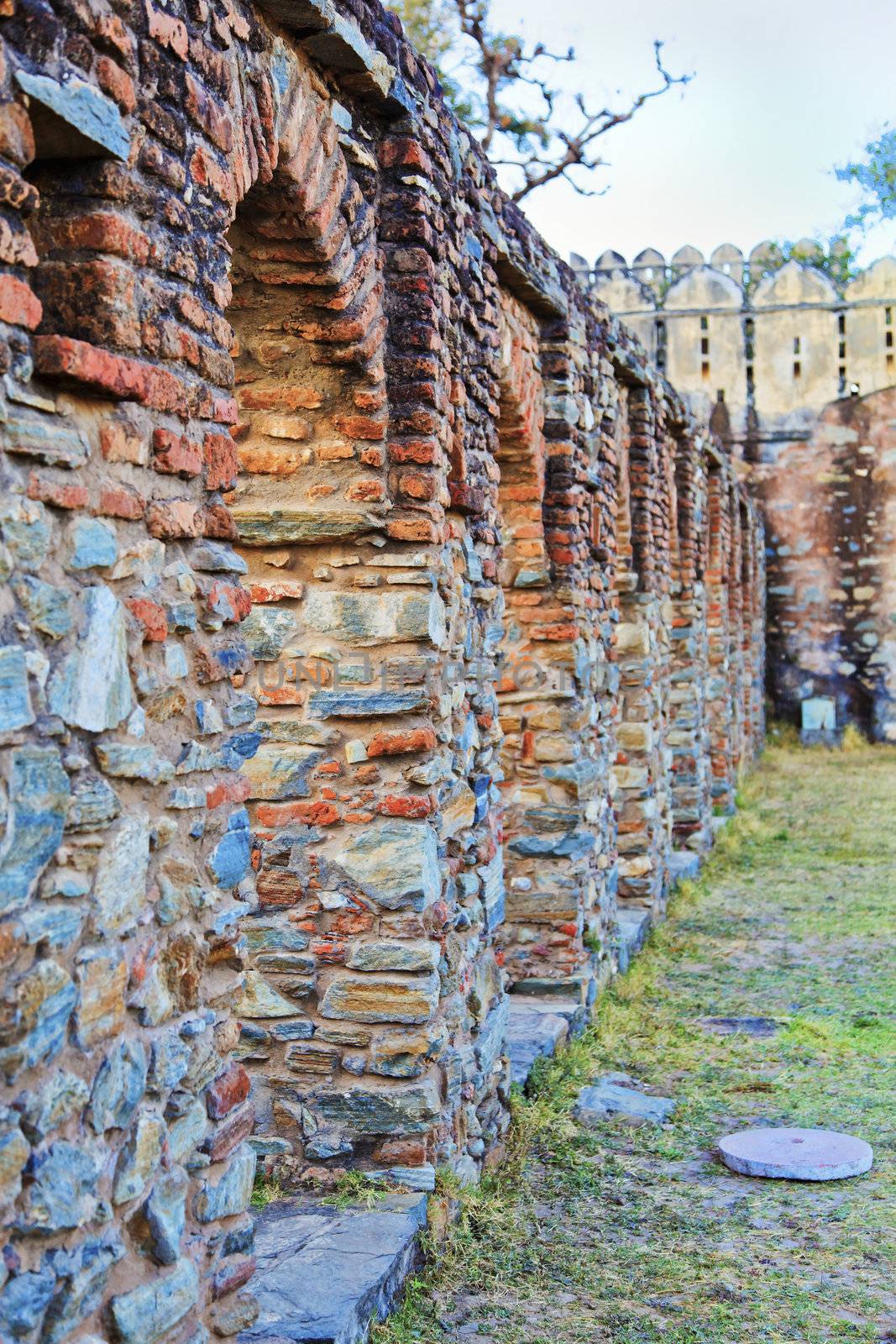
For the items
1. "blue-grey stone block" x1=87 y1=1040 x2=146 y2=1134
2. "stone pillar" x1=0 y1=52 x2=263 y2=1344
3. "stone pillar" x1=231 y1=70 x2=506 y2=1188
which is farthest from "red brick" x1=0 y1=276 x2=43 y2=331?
"stone pillar" x1=231 y1=70 x2=506 y2=1188

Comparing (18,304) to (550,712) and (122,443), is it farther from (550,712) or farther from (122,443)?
(550,712)

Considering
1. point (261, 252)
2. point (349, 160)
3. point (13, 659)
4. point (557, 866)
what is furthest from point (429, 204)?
point (557, 866)

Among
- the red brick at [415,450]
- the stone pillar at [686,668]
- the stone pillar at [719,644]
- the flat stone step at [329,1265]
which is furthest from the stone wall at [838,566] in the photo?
the flat stone step at [329,1265]

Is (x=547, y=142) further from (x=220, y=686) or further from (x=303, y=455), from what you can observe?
(x=220, y=686)

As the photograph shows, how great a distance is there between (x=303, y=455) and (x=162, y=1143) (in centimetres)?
213

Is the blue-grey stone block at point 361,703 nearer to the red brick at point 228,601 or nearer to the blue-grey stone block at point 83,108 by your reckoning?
the red brick at point 228,601

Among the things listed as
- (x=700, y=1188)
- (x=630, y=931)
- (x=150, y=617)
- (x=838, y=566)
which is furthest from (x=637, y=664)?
(x=838, y=566)

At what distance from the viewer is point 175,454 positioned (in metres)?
2.34

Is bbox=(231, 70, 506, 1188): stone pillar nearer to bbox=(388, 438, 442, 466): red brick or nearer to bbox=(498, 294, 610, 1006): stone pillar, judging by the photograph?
bbox=(388, 438, 442, 466): red brick

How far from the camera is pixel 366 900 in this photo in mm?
3816

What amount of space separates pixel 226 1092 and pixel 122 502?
3.67 ft

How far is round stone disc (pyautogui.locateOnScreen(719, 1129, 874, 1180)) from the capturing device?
450 centimetres

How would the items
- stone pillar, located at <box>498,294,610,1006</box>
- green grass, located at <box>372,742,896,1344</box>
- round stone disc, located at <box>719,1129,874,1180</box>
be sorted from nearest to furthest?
green grass, located at <box>372,742,896,1344</box>
round stone disc, located at <box>719,1129,874,1180</box>
stone pillar, located at <box>498,294,610,1006</box>

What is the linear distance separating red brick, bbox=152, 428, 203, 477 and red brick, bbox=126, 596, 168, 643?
252 mm
